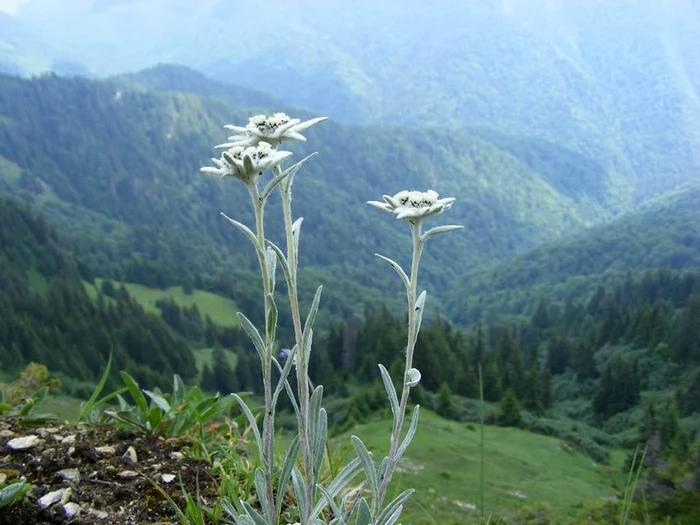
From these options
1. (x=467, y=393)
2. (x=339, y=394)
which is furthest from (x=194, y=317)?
(x=467, y=393)

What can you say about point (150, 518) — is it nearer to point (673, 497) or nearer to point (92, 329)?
point (673, 497)

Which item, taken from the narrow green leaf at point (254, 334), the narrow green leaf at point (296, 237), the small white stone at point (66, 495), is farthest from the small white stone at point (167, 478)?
the narrow green leaf at point (296, 237)

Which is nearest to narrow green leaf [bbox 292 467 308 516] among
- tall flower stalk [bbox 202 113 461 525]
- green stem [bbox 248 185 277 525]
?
tall flower stalk [bbox 202 113 461 525]

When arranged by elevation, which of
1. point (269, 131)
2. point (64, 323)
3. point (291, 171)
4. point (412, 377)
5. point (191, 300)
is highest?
point (269, 131)

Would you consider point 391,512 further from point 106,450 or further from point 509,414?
point 509,414

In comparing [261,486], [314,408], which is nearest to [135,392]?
[261,486]

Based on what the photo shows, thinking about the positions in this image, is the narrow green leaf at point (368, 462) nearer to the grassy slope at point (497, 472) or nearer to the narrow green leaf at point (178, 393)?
the narrow green leaf at point (178, 393)
